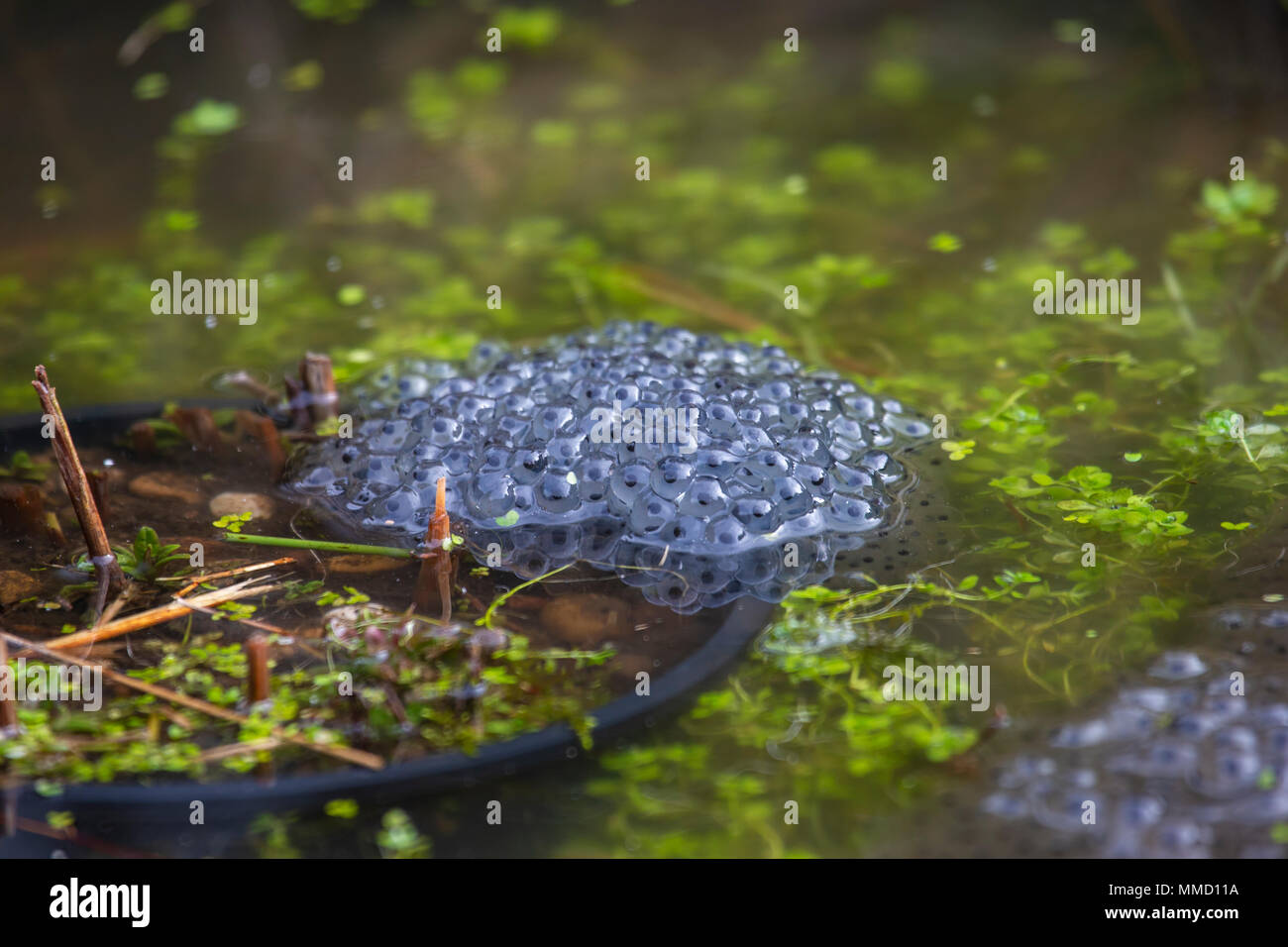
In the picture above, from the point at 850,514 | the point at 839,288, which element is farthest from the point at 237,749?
the point at 839,288

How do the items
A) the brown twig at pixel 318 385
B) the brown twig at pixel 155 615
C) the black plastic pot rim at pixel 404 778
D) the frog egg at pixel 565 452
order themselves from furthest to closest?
the brown twig at pixel 318 385 → the frog egg at pixel 565 452 → the brown twig at pixel 155 615 → the black plastic pot rim at pixel 404 778

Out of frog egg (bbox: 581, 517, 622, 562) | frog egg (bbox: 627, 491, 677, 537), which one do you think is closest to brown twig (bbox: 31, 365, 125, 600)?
frog egg (bbox: 581, 517, 622, 562)

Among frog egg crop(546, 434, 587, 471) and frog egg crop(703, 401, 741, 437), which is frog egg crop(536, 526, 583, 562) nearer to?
frog egg crop(546, 434, 587, 471)

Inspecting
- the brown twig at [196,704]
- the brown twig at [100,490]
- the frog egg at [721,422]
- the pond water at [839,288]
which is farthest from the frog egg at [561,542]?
the brown twig at [100,490]

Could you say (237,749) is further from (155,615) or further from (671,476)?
(671,476)

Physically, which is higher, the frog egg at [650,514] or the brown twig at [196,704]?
the frog egg at [650,514]

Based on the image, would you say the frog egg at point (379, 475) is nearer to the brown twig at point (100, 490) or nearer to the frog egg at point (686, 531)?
the brown twig at point (100, 490)
